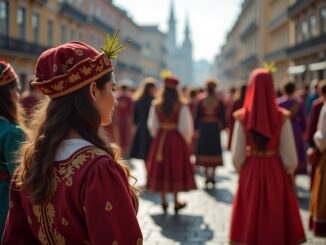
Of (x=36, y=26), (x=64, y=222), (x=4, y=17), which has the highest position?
(x=36, y=26)

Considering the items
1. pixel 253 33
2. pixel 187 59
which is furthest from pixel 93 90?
pixel 187 59

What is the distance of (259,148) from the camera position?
15.8 ft

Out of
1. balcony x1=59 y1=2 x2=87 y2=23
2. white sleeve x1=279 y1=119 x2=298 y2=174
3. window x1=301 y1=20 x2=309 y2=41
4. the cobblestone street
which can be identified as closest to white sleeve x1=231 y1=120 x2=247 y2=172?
white sleeve x1=279 y1=119 x2=298 y2=174

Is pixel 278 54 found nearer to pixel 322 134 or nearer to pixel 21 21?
pixel 21 21

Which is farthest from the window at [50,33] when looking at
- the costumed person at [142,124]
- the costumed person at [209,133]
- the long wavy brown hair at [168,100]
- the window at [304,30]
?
the long wavy brown hair at [168,100]

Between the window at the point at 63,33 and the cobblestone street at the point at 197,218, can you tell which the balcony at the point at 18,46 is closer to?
the window at the point at 63,33

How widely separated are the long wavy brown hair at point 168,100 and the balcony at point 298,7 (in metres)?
24.8

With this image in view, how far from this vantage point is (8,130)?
3051mm

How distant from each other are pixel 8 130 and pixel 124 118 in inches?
406

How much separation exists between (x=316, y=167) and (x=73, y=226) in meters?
4.71

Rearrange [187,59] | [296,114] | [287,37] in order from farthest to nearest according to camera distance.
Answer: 1. [187,59]
2. [287,37]
3. [296,114]

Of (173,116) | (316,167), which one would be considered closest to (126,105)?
(173,116)

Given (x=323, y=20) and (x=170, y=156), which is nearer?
(x=170, y=156)

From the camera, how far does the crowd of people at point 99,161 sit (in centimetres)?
190
